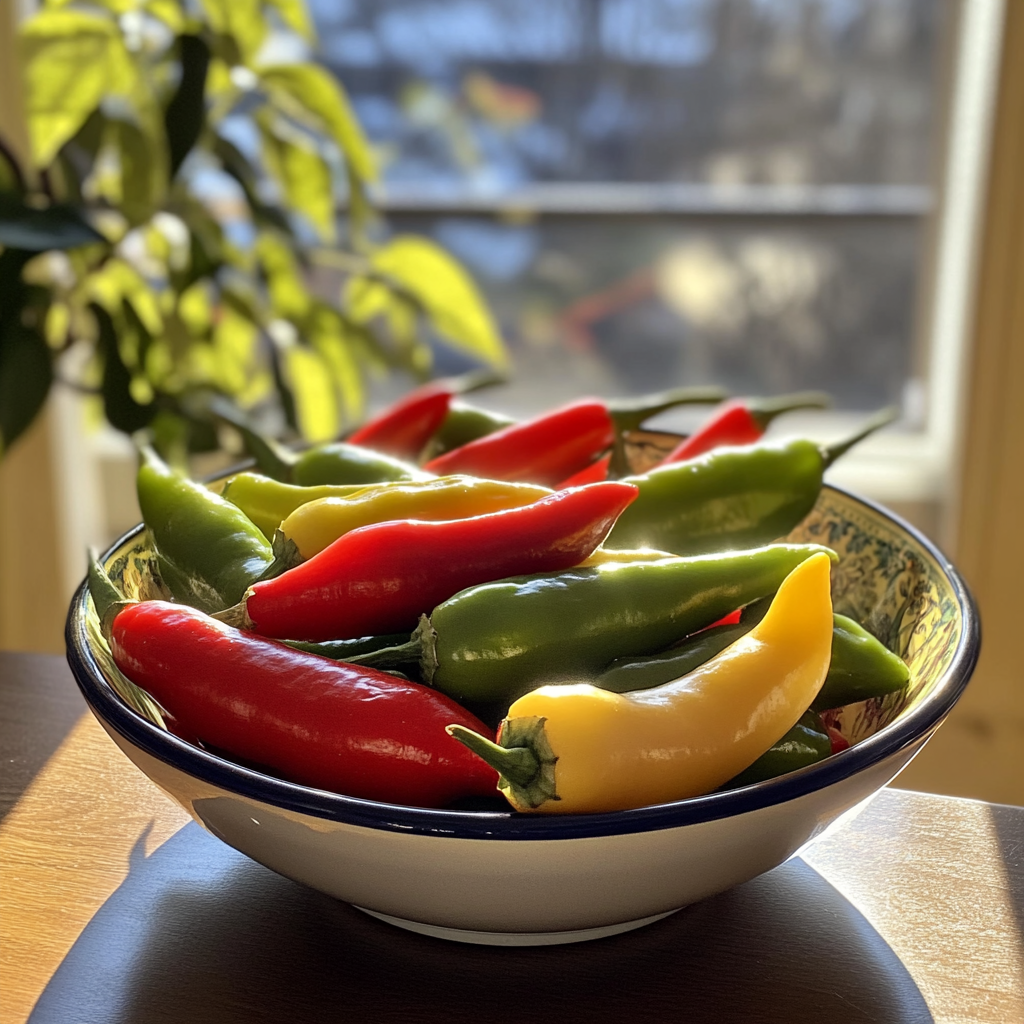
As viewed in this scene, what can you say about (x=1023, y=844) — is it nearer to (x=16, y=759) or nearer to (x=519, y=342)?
(x=16, y=759)

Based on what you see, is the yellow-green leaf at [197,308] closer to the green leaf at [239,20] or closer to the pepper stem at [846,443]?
the green leaf at [239,20]

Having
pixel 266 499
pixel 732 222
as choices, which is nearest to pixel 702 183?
pixel 732 222

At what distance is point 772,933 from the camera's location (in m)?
0.53

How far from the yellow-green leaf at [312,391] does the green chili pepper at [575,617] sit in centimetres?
81

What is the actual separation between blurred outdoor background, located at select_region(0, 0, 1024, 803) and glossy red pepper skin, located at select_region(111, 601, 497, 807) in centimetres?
135

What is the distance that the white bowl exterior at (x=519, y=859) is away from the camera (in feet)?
1.36

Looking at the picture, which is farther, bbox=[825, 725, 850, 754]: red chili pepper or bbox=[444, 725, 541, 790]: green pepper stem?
bbox=[825, 725, 850, 754]: red chili pepper

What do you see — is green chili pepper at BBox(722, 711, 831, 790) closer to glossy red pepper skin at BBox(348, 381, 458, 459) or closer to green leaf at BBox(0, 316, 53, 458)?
glossy red pepper skin at BBox(348, 381, 458, 459)

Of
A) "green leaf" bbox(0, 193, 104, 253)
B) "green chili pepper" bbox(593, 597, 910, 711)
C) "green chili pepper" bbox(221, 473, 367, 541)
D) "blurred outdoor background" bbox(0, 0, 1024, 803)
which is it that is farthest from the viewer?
"blurred outdoor background" bbox(0, 0, 1024, 803)

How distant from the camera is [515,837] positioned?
1.33 ft

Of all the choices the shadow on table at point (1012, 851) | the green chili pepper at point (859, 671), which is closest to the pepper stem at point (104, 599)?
the green chili pepper at point (859, 671)

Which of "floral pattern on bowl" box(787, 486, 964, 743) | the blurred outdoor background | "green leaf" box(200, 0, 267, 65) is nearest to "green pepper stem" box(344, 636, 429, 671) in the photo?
"floral pattern on bowl" box(787, 486, 964, 743)

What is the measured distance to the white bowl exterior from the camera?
1.36ft

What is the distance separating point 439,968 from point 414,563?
0.17 metres
